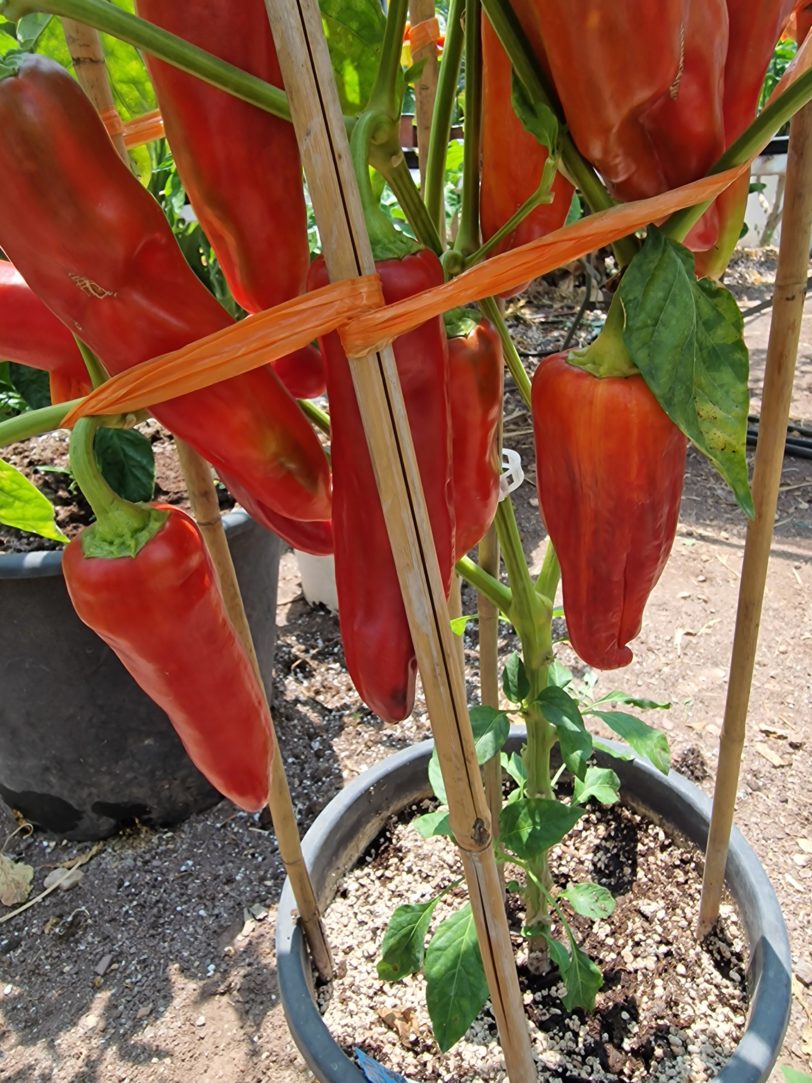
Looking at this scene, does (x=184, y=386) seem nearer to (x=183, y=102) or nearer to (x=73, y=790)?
(x=183, y=102)

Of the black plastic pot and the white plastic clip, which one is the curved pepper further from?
the black plastic pot

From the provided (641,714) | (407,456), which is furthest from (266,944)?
(407,456)

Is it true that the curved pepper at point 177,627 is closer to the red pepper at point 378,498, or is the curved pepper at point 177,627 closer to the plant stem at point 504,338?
the red pepper at point 378,498

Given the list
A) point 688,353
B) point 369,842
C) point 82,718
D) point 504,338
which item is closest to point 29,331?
point 504,338

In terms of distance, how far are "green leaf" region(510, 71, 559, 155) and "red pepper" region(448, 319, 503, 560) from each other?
→ 5.3 inches

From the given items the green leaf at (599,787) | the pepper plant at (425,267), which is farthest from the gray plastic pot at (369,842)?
the pepper plant at (425,267)

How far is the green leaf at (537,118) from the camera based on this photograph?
1.49 ft

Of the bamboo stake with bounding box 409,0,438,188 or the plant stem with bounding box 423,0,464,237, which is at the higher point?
the bamboo stake with bounding box 409,0,438,188

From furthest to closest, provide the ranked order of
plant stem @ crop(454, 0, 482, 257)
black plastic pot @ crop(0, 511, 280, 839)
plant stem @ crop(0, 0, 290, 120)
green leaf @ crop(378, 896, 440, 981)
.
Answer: black plastic pot @ crop(0, 511, 280, 839), green leaf @ crop(378, 896, 440, 981), plant stem @ crop(454, 0, 482, 257), plant stem @ crop(0, 0, 290, 120)

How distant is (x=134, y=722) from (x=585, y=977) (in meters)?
0.83

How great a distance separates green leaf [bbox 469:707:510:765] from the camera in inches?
30.9

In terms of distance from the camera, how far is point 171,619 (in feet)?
1.87

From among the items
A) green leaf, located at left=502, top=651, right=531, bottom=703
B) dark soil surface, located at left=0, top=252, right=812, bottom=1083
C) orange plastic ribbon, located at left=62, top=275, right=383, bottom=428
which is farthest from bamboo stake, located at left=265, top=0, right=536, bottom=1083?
dark soil surface, located at left=0, top=252, right=812, bottom=1083

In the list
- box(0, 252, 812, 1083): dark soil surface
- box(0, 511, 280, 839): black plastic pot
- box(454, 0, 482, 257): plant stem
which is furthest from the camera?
box(0, 511, 280, 839): black plastic pot
